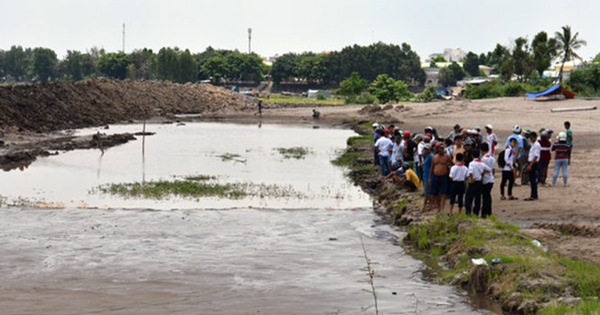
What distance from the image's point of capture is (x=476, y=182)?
1736cm

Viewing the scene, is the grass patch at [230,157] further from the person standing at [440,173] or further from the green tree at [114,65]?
the green tree at [114,65]

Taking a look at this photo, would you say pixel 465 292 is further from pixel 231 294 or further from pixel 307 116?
pixel 307 116

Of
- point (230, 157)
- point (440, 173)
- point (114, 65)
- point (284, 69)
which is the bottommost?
point (230, 157)

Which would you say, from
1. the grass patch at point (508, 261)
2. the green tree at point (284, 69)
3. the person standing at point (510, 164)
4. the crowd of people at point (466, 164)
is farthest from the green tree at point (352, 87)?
the grass patch at point (508, 261)

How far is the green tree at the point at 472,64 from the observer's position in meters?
163

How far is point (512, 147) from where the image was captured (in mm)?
20469

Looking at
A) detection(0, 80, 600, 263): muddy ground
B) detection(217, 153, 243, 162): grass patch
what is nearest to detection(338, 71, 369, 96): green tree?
detection(0, 80, 600, 263): muddy ground

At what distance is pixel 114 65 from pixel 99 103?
8358 cm

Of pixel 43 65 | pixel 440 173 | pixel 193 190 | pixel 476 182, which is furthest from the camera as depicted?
pixel 43 65

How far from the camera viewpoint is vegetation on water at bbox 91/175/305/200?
26.5 m

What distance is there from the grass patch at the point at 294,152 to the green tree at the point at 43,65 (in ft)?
456

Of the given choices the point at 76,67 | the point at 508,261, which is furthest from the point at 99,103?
the point at 76,67

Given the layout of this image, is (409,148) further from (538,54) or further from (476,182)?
(538,54)

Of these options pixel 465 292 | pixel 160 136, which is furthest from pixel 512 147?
pixel 160 136
